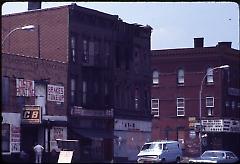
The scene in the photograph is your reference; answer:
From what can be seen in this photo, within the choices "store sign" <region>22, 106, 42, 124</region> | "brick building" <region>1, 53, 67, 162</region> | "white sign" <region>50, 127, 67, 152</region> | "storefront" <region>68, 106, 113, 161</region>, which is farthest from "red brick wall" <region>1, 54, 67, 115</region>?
"storefront" <region>68, 106, 113, 161</region>

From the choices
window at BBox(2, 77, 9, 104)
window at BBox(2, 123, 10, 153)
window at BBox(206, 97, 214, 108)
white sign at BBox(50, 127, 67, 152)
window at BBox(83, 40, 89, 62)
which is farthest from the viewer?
window at BBox(206, 97, 214, 108)

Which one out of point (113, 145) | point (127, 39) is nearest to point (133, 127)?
point (113, 145)

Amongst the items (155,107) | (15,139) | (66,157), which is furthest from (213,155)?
(155,107)

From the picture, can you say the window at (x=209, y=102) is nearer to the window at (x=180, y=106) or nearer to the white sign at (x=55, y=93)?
the window at (x=180, y=106)

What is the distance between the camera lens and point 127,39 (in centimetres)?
4756

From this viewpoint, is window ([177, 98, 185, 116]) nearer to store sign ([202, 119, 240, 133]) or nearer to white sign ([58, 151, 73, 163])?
store sign ([202, 119, 240, 133])

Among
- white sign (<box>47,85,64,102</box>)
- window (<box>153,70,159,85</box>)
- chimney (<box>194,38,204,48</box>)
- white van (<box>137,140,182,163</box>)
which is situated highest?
chimney (<box>194,38,204,48</box>)

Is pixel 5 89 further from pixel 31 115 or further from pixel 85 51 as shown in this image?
pixel 85 51

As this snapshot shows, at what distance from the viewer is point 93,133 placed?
41875mm

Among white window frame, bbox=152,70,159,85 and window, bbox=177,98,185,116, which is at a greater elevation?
white window frame, bbox=152,70,159,85

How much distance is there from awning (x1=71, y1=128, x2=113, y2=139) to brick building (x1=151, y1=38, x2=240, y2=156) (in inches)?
576

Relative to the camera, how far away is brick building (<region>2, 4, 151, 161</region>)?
4131cm

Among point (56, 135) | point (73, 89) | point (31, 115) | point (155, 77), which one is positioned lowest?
point (56, 135)

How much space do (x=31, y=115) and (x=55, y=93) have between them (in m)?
3.52
